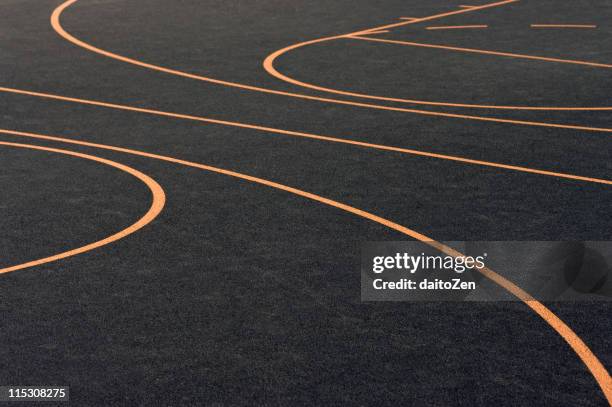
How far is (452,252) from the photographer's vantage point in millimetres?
7117

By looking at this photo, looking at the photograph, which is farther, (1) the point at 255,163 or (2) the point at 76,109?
(2) the point at 76,109

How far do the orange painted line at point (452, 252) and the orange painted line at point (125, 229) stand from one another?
0.31 m

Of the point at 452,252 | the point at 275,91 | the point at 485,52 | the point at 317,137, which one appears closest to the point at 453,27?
the point at 485,52

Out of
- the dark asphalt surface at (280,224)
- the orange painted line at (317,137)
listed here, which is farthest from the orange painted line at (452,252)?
the orange painted line at (317,137)

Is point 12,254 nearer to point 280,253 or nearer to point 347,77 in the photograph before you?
point 280,253

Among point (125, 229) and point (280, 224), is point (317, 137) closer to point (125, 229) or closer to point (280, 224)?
point (280, 224)

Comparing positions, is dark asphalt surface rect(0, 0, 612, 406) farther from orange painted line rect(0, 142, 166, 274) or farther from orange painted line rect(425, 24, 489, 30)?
orange painted line rect(425, 24, 489, 30)

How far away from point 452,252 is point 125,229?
2415 millimetres

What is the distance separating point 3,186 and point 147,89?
3.71 meters

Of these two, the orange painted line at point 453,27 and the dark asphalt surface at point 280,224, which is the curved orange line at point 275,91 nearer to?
the dark asphalt surface at point 280,224

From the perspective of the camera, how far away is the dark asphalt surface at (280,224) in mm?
5469

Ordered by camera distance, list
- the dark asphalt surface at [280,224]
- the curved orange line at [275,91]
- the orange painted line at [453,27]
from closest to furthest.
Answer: the dark asphalt surface at [280,224]
the curved orange line at [275,91]
the orange painted line at [453,27]

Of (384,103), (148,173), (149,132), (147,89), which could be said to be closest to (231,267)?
(148,173)

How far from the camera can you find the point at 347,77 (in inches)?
501
